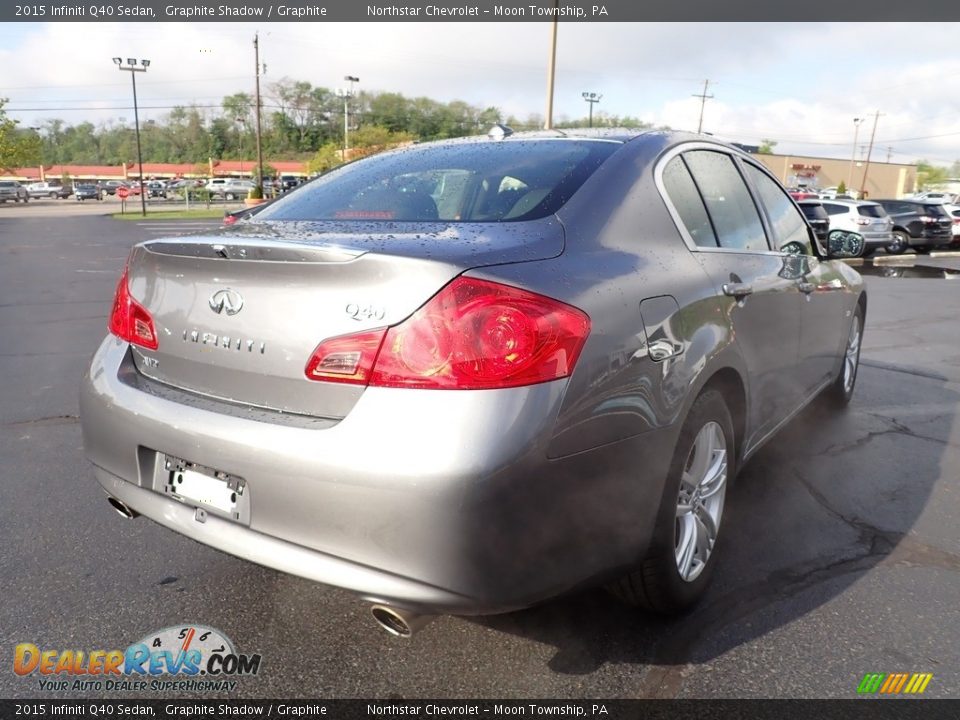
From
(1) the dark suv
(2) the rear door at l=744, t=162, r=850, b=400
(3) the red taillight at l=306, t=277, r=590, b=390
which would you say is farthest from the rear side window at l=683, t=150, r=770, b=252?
(1) the dark suv

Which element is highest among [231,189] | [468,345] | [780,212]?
[780,212]

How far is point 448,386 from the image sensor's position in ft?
5.80

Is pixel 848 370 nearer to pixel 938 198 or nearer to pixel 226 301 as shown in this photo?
pixel 226 301

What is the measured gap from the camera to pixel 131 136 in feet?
427

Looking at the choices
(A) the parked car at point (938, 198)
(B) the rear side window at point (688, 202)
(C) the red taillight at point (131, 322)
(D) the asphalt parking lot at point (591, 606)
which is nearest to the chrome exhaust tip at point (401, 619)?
(D) the asphalt parking lot at point (591, 606)

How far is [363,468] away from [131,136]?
148 meters

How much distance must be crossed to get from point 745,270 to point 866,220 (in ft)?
66.7

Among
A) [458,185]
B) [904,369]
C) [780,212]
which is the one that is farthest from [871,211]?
[458,185]

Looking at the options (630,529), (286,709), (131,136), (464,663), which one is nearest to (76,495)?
(286,709)

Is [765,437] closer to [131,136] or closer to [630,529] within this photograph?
[630,529]

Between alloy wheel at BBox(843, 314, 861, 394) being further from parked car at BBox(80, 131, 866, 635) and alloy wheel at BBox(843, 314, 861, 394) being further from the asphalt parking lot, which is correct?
parked car at BBox(80, 131, 866, 635)

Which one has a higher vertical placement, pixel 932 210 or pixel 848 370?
pixel 932 210

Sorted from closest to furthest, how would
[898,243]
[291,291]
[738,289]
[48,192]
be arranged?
[291,291] → [738,289] → [898,243] → [48,192]

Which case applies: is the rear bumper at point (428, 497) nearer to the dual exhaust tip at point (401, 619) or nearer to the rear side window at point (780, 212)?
the dual exhaust tip at point (401, 619)
